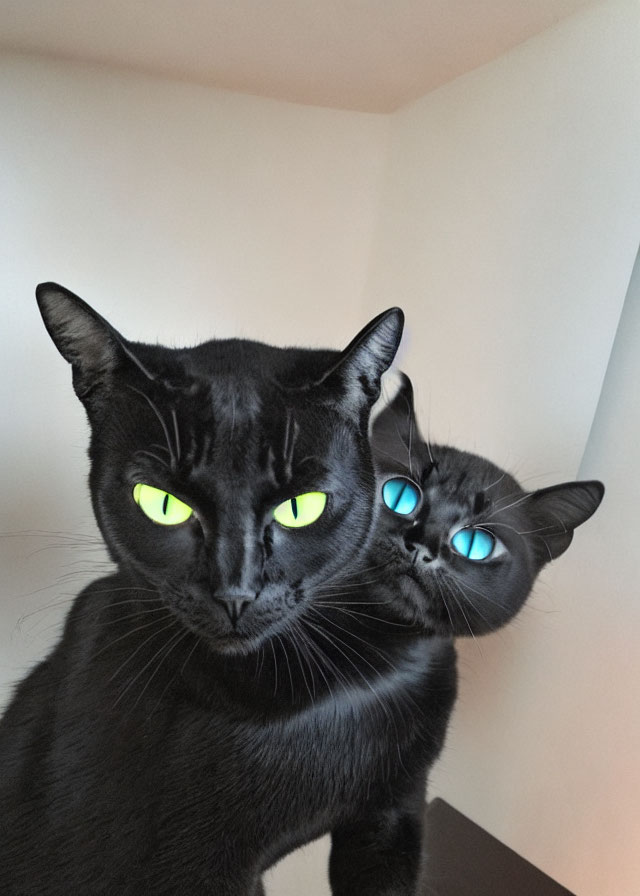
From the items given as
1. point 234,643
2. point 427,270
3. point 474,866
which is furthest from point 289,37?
point 474,866

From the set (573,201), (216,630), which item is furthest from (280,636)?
(573,201)

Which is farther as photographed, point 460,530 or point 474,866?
point 474,866

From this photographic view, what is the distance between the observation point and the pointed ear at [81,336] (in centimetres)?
51

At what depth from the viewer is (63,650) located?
676mm

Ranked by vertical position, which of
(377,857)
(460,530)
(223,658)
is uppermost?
(460,530)

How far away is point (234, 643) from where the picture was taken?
51 cm

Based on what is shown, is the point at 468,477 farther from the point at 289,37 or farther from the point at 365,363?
the point at 289,37

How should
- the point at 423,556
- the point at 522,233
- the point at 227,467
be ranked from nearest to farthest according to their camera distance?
the point at 227,467, the point at 423,556, the point at 522,233

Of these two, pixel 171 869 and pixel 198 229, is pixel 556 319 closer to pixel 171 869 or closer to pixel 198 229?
pixel 198 229

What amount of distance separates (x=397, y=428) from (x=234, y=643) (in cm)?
26

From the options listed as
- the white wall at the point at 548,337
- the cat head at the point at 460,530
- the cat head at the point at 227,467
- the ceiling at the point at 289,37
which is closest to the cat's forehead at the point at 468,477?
the cat head at the point at 460,530

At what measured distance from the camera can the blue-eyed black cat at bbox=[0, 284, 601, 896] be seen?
0.51m

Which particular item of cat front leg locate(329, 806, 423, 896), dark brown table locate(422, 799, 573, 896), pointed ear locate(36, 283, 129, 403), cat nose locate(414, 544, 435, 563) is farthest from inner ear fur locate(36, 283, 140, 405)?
dark brown table locate(422, 799, 573, 896)

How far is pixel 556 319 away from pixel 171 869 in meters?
0.61
